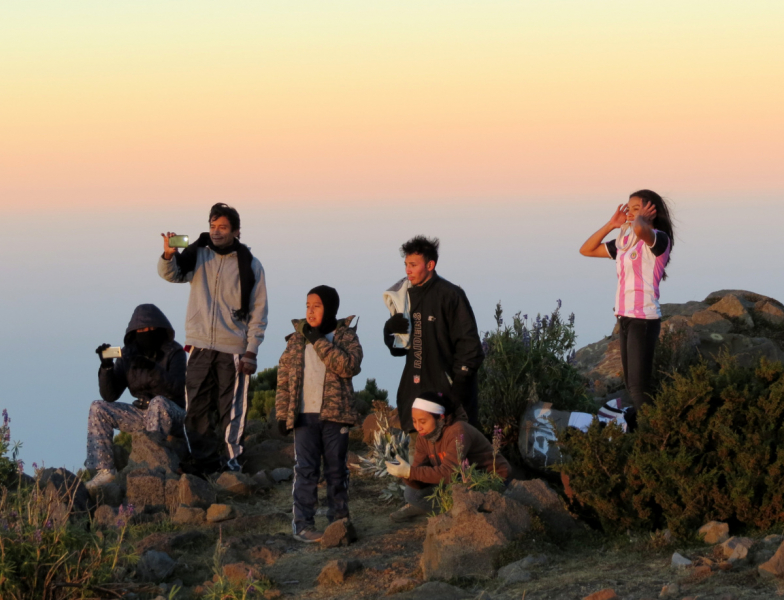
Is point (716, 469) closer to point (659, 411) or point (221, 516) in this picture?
point (659, 411)

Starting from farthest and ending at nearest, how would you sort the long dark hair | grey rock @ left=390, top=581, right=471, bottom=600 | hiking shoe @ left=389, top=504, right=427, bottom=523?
the long dark hair, hiking shoe @ left=389, top=504, right=427, bottom=523, grey rock @ left=390, top=581, right=471, bottom=600

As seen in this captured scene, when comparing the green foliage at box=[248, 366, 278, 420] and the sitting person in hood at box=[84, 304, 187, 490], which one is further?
the green foliage at box=[248, 366, 278, 420]

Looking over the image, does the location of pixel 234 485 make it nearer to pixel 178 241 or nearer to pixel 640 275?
pixel 178 241

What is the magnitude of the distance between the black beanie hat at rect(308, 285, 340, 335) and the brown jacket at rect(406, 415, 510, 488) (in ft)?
3.53

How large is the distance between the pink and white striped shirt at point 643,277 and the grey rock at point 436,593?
3.27 metres

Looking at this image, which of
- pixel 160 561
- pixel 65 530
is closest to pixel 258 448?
pixel 160 561

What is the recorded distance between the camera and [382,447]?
30.0 feet

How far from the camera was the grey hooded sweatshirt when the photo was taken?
8.74 meters

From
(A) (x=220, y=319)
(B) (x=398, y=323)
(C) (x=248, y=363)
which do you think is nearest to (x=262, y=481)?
(C) (x=248, y=363)

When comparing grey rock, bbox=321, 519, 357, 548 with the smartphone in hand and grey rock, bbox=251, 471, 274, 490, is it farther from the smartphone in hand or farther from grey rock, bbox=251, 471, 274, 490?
the smartphone in hand

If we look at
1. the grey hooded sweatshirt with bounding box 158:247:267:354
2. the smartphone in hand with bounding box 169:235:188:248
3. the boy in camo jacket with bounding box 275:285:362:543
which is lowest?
the boy in camo jacket with bounding box 275:285:362:543

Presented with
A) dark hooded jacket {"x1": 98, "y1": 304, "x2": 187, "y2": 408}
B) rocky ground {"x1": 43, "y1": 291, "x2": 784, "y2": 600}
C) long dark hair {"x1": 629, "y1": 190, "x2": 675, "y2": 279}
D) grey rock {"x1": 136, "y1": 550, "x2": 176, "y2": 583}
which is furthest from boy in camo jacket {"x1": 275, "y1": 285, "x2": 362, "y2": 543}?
long dark hair {"x1": 629, "y1": 190, "x2": 675, "y2": 279}

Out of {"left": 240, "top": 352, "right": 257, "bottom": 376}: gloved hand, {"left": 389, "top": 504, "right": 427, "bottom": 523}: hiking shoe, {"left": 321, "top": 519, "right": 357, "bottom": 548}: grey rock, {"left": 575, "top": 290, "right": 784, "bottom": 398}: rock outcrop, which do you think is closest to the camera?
{"left": 321, "top": 519, "right": 357, "bottom": 548}: grey rock

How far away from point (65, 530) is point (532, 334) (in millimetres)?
5249
